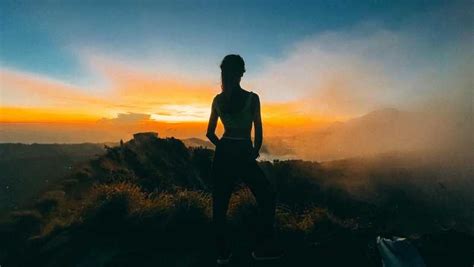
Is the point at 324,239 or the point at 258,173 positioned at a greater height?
the point at 258,173

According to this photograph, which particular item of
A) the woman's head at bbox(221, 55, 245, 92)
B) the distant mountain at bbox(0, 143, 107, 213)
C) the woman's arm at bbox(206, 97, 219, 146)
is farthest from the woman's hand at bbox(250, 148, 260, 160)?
the distant mountain at bbox(0, 143, 107, 213)

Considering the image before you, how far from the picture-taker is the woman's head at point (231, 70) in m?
5.82

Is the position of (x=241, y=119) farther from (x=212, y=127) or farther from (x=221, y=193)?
(x=221, y=193)

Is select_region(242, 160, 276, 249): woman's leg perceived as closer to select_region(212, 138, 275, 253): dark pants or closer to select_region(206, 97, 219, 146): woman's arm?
select_region(212, 138, 275, 253): dark pants

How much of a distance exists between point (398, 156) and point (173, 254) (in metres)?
145

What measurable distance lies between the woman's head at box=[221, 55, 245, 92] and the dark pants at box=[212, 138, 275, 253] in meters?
0.79

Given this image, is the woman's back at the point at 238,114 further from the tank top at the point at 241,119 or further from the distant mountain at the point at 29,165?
the distant mountain at the point at 29,165

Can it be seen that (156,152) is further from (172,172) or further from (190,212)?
(190,212)

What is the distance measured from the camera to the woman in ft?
19.2

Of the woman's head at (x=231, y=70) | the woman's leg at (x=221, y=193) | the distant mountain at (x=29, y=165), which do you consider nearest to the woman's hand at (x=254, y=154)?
the woman's leg at (x=221, y=193)

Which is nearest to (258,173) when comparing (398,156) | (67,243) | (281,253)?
(281,253)

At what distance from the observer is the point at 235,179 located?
19.7 feet

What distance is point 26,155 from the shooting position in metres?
116

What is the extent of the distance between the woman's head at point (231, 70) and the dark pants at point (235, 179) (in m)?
0.79
